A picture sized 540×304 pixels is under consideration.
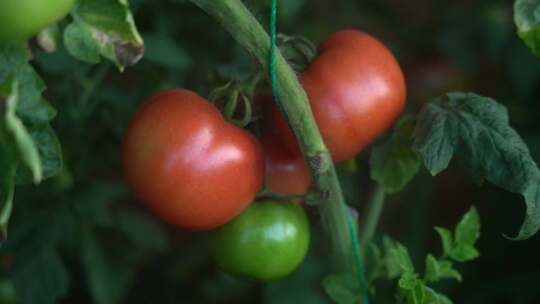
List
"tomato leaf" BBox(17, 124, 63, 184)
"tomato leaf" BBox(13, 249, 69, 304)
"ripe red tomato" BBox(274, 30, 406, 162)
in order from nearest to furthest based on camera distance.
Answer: "tomato leaf" BBox(17, 124, 63, 184) < "ripe red tomato" BBox(274, 30, 406, 162) < "tomato leaf" BBox(13, 249, 69, 304)

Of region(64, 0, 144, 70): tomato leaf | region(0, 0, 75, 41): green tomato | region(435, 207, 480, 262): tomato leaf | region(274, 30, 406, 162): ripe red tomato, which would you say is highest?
region(0, 0, 75, 41): green tomato

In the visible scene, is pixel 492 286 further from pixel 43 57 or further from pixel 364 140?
pixel 43 57

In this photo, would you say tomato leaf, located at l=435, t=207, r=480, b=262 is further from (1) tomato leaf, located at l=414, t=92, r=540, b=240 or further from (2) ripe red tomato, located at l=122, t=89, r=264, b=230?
(2) ripe red tomato, located at l=122, t=89, r=264, b=230

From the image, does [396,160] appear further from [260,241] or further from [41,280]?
[41,280]

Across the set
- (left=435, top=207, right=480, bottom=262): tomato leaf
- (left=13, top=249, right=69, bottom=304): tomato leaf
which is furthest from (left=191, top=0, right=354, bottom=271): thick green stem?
(left=13, top=249, right=69, bottom=304): tomato leaf

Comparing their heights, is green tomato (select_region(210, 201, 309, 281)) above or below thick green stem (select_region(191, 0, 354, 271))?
below

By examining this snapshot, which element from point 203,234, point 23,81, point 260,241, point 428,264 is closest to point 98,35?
point 23,81
